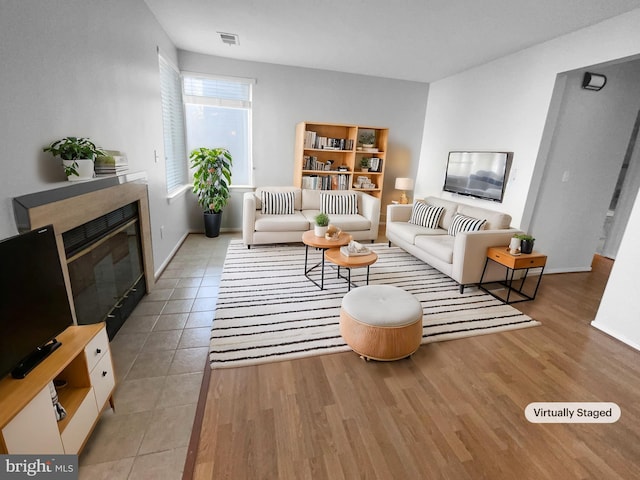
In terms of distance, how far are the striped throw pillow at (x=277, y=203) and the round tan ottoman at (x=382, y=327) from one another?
2.57 metres

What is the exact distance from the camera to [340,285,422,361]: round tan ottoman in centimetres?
193

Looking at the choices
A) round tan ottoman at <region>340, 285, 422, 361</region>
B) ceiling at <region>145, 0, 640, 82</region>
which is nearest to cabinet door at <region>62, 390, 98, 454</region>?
round tan ottoman at <region>340, 285, 422, 361</region>

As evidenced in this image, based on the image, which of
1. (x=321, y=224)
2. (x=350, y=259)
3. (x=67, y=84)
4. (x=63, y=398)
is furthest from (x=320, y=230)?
(x=63, y=398)

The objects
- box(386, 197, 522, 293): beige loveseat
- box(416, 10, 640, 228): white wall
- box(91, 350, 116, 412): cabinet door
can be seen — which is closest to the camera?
box(91, 350, 116, 412): cabinet door

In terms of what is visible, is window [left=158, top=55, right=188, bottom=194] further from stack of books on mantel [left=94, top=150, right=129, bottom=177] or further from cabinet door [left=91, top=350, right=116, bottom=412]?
cabinet door [left=91, top=350, right=116, bottom=412]

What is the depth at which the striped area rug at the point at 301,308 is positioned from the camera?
2.15 m

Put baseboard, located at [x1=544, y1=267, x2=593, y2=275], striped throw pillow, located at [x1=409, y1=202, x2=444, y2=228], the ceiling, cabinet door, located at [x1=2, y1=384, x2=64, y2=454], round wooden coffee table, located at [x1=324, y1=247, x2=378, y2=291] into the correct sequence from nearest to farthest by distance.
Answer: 1. cabinet door, located at [x1=2, y1=384, x2=64, y2=454]
2. the ceiling
3. round wooden coffee table, located at [x1=324, y1=247, x2=378, y2=291]
4. baseboard, located at [x1=544, y1=267, x2=593, y2=275]
5. striped throw pillow, located at [x1=409, y1=202, x2=444, y2=228]

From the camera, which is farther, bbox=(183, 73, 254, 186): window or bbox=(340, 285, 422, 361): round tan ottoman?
bbox=(183, 73, 254, 186): window

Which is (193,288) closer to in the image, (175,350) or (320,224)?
(175,350)

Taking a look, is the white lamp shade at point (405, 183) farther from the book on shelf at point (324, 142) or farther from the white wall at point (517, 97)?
the book on shelf at point (324, 142)

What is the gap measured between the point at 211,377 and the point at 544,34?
423cm

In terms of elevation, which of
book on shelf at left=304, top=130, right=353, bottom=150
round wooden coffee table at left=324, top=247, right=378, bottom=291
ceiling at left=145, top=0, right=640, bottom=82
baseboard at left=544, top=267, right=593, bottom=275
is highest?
ceiling at left=145, top=0, right=640, bottom=82

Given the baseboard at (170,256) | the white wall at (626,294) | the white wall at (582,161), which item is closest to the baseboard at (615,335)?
the white wall at (626,294)

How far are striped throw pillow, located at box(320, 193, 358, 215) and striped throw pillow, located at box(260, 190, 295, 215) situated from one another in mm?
495
